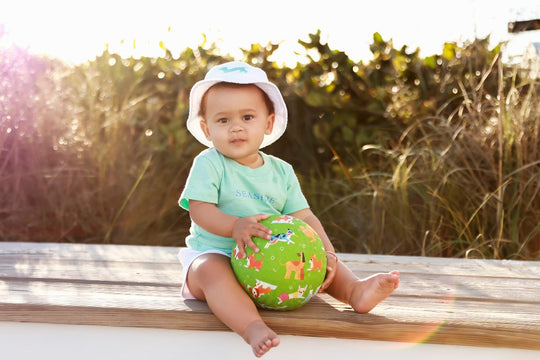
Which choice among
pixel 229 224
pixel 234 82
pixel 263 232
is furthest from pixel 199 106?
pixel 263 232

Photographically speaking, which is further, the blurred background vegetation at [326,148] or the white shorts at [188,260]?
the blurred background vegetation at [326,148]

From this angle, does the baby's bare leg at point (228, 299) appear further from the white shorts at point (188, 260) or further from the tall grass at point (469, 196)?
the tall grass at point (469, 196)

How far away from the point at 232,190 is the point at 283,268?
0.41 meters

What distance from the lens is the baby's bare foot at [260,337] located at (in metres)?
1.96

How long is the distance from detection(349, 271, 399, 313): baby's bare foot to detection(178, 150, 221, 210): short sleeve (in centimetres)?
61

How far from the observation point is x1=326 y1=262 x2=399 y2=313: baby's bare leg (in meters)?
2.18

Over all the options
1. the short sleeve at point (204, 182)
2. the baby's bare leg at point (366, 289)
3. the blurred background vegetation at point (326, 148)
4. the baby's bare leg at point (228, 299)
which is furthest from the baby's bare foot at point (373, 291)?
the blurred background vegetation at point (326, 148)

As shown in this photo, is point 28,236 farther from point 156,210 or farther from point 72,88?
point 72,88

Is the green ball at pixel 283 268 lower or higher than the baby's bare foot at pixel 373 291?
higher

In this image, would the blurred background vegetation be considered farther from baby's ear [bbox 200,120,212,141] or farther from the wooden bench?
baby's ear [bbox 200,120,212,141]

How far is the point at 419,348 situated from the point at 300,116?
12.7 feet

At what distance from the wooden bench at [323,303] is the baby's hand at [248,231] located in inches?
9.4

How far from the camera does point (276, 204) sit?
2.55 meters

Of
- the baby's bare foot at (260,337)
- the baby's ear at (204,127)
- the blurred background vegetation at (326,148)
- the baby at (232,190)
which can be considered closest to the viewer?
the baby's bare foot at (260,337)
